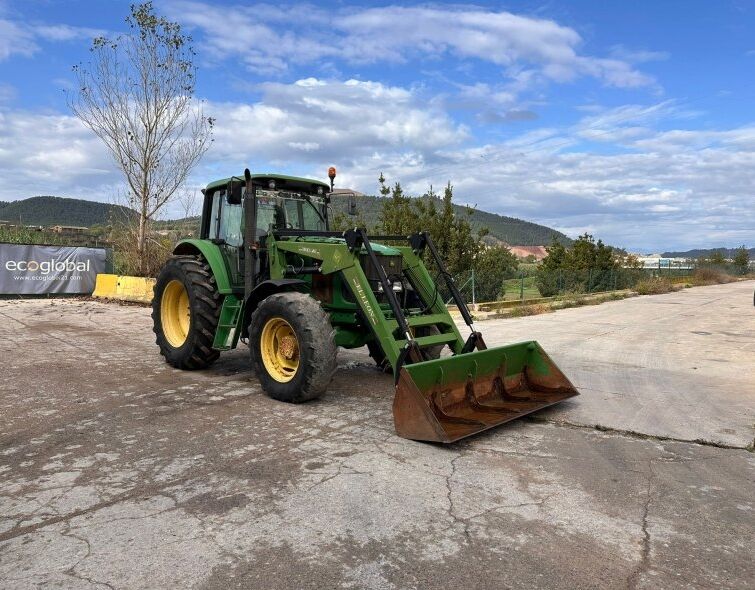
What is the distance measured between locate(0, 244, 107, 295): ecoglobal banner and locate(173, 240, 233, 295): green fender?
12508 mm

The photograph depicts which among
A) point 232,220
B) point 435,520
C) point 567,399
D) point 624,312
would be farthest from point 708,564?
point 624,312

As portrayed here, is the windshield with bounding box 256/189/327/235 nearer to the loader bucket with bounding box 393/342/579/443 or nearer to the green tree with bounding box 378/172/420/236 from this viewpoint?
the loader bucket with bounding box 393/342/579/443

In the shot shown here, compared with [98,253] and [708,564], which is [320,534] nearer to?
[708,564]

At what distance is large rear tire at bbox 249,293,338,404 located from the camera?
6.05 m

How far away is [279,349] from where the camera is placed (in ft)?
21.9

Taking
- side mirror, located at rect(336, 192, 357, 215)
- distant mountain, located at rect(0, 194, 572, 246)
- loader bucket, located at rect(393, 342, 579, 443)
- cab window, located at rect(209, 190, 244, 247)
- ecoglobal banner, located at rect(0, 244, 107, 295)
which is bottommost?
loader bucket, located at rect(393, 342, 579, 443)

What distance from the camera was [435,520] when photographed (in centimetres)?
367

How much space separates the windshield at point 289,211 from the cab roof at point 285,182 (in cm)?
9

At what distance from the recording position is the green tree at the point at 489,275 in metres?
21.0

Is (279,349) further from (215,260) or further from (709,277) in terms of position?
(709,277)

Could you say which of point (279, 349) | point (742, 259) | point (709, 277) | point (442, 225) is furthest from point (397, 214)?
point (742, 259)

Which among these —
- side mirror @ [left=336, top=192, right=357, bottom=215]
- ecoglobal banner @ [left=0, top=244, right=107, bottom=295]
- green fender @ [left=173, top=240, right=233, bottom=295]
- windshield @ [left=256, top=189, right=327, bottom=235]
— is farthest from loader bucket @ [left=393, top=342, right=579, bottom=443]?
ecoglobal banner @ [left=0, top=244, right=107, bottom=295]

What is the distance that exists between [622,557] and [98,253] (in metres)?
19.5

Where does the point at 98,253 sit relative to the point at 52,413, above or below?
above
